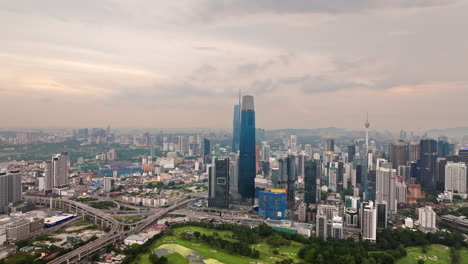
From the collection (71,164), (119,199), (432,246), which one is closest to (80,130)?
(71,164)

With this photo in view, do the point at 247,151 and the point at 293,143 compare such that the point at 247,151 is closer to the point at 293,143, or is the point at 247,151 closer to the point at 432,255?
the point at 432,255

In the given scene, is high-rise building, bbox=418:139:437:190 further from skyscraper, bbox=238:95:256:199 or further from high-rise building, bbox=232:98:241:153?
high-rise building, bbox=232:98:241:153


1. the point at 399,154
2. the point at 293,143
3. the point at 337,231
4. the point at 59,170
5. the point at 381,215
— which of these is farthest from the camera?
the point at 293,143

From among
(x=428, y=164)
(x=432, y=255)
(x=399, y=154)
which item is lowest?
(x=432, y=255)

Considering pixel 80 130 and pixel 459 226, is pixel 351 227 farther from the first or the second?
pixel 80 130

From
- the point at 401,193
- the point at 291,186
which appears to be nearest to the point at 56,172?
the point at 291,186

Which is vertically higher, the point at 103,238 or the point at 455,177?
the point at 455,177
